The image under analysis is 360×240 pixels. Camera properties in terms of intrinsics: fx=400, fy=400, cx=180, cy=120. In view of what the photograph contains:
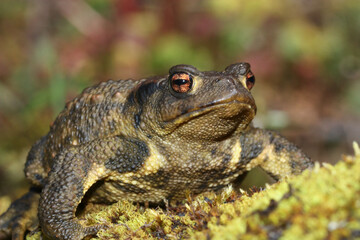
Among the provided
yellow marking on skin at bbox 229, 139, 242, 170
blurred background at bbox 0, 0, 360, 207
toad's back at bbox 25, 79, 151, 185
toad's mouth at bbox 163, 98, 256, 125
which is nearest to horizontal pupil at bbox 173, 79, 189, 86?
toad's mouth at bbox 163, 98, 256, 125

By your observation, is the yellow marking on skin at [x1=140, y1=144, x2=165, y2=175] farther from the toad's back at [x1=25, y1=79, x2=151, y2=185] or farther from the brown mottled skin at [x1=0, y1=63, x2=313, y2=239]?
the toad's back at [x1=25, y1=79, x2=151, y2=185]

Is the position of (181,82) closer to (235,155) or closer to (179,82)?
(179,82)

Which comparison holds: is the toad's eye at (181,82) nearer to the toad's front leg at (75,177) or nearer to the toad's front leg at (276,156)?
the toad's front leg at (75,177)

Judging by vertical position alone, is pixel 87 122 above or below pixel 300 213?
above

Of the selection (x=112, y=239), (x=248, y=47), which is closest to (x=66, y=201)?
(x=112, y=239)

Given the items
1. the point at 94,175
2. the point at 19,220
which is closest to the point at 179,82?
the point at 94,175

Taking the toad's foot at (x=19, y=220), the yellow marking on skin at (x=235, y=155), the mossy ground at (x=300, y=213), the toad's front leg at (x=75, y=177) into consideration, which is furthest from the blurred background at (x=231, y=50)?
the mossy ground at (x=300, y=213)

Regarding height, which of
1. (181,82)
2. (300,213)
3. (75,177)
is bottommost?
(300,213)
